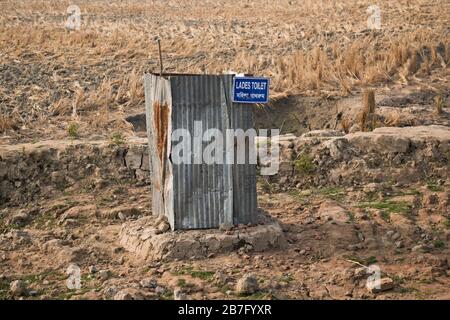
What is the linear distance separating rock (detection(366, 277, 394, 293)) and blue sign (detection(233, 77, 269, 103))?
1.81 m

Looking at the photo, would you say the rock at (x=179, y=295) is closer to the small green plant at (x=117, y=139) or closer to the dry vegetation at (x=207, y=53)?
the small green plant at (x=117, y=139)

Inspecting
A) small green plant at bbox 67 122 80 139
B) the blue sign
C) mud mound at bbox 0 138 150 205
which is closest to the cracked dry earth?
mud mound at bbox 0 138 150 205

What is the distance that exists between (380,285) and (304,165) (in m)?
2.66

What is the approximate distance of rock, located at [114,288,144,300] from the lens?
6.01 meters

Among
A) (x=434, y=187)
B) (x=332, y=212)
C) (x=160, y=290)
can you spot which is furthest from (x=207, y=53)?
(x=160, y=290)

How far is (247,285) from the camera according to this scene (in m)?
6.17

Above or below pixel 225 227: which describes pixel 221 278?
below

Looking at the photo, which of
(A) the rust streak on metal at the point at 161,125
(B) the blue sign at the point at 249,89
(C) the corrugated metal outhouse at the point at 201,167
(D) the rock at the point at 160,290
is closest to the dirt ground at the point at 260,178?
(D) the rock at the point at 160,290

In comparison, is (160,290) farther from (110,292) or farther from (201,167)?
A: (201,167)

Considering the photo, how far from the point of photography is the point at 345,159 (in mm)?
8828

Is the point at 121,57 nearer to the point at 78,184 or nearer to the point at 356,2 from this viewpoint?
the point at 78,184

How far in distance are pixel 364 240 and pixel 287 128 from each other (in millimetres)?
4214

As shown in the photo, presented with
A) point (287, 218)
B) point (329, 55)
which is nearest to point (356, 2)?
point (329, 55)

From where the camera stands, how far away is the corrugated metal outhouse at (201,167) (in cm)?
686
